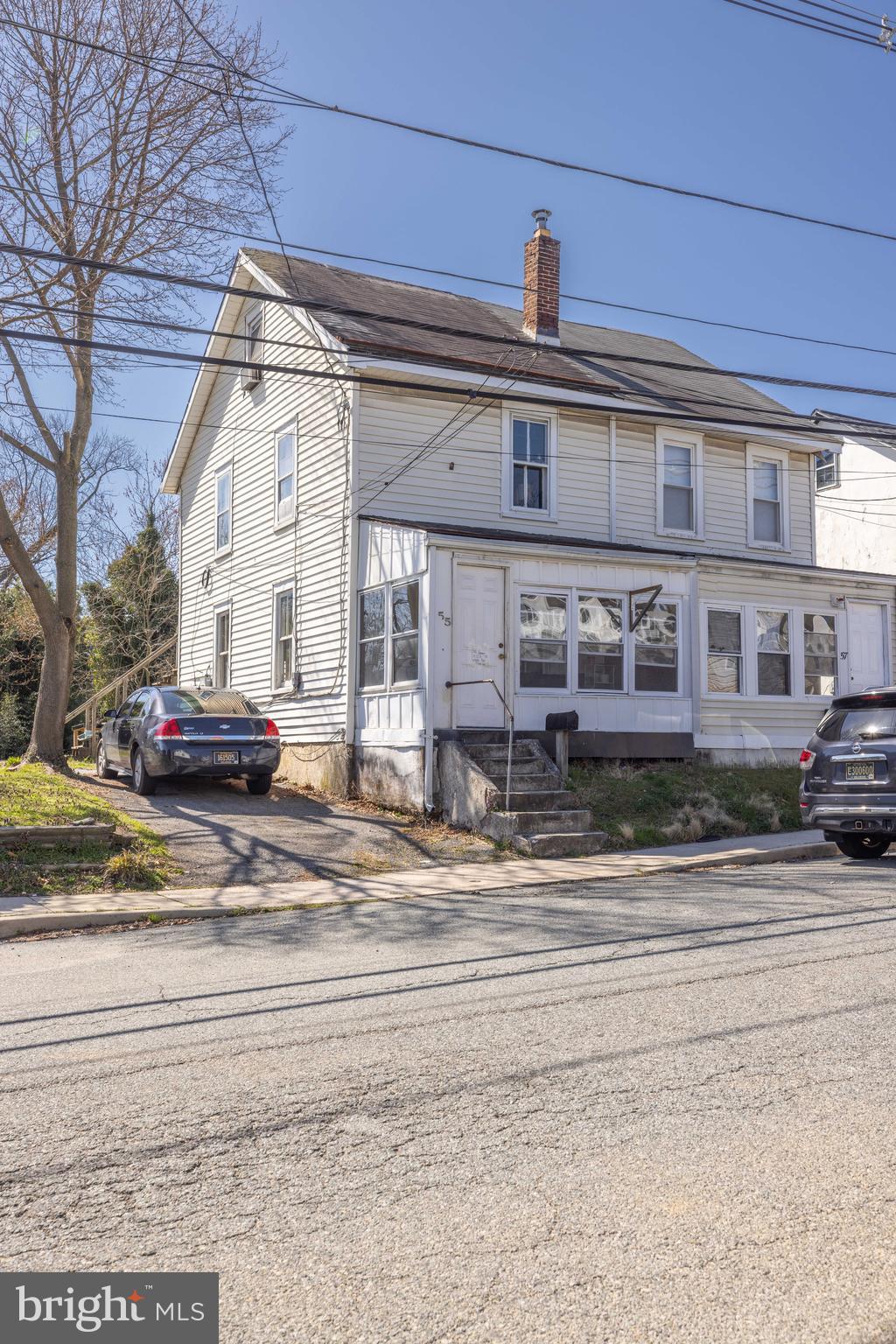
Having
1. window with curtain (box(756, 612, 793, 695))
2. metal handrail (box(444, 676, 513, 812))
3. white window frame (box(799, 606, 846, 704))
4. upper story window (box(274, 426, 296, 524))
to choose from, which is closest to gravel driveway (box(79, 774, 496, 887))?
metal handrail (box(444, 676, 513, 812))

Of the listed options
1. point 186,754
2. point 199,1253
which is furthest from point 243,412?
point 199,1253

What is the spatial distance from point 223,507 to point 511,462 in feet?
25.8

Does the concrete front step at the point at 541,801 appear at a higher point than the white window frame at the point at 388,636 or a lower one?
lower

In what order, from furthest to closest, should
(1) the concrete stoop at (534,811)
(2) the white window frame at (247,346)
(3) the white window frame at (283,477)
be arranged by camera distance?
1. (2) the white window frame at (247,346)
2. (3) the white window frame at (283,477)
3. (1) the concrete stoop at (534,811)

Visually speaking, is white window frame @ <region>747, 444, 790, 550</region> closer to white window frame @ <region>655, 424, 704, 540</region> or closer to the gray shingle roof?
the gray shingle roof

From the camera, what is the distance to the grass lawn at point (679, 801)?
14.3 meters

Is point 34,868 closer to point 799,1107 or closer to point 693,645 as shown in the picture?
point 799,1107

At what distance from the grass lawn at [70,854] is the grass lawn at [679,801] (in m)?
5.64

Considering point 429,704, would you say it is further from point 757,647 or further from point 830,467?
point 830,467

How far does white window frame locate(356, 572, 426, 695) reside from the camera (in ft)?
52.1

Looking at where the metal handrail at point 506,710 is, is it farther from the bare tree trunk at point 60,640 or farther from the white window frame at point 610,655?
the bare tree trunk at point 60,640

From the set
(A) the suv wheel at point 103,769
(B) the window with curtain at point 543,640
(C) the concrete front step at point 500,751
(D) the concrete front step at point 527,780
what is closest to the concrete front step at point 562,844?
(D) the concrete front step at point 527,780

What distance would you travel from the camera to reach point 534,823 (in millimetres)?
13469

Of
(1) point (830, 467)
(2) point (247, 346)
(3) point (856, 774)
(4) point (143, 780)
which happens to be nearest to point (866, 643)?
(3) point (856, 774)
